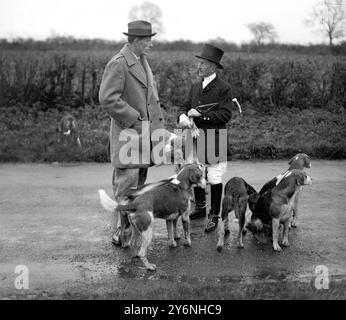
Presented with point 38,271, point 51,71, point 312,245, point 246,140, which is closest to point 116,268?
point 38,271

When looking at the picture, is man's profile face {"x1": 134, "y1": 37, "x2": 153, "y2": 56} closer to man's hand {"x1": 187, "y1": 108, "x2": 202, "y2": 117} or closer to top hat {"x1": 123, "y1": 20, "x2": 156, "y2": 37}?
top hat {"x1": 123, "y1": 20, "x2": 156, "y2": 37}

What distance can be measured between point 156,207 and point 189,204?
52 cm

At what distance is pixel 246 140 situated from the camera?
38.1 ft

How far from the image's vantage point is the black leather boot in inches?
294

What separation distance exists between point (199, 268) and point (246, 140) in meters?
6.09

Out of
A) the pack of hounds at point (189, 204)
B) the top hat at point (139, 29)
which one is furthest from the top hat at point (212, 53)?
the pack of hounds at point (189, 204)

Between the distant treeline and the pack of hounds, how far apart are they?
9.57 meters

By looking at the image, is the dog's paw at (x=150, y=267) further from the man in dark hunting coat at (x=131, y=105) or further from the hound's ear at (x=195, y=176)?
the hound's ear at (x=195, y=176)

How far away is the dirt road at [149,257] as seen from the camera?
5.17 meters

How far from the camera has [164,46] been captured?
22531 mm

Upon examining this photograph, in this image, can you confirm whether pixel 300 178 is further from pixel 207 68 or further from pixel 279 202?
pixel 207 68

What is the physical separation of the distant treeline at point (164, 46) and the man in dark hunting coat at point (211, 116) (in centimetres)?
883

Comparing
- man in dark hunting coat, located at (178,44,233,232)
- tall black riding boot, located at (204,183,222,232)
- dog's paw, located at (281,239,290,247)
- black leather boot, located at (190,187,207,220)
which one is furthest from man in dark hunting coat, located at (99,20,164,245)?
dog's paw, located at (281,239,290,247)
